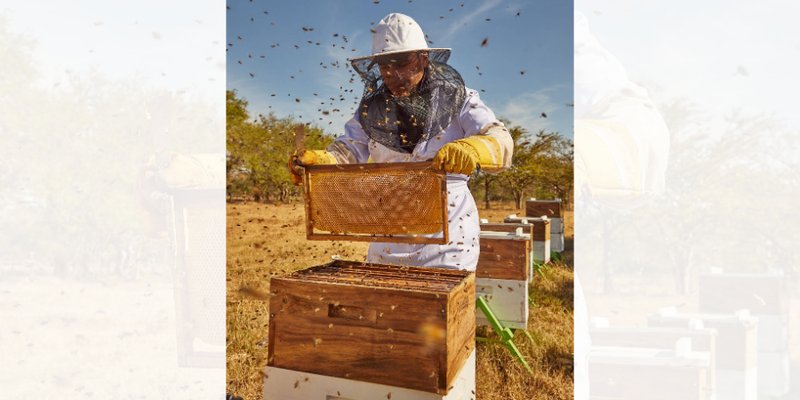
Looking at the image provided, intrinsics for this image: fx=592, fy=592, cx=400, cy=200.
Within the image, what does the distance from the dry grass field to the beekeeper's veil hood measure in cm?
82

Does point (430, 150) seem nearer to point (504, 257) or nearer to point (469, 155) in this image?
point (469, 155)

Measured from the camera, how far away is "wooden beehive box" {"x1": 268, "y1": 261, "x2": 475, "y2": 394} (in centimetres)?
173

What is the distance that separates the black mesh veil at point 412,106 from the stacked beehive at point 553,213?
14.6 feet

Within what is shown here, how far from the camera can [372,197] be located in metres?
2.30

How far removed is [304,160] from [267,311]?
261cm
